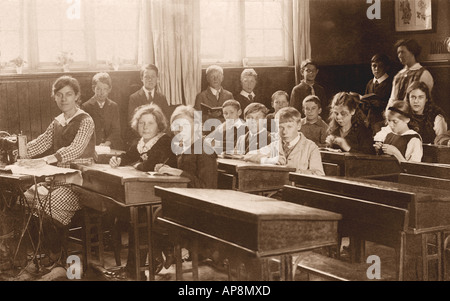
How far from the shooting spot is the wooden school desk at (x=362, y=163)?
5352 millimetres

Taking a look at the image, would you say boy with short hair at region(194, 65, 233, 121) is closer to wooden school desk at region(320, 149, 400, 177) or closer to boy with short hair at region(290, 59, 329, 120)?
boy with short hair at region(290, 59, 329, 120)

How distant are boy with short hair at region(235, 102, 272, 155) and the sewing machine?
199 cm

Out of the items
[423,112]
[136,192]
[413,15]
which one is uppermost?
[413,15]

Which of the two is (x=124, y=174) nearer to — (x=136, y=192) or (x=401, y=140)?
(x=136, y=192)

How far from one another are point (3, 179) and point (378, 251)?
10.6ft

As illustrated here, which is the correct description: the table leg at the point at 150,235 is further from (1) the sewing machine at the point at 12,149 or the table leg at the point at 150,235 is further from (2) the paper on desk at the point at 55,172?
(1) the sewing machine at the point at 12,149

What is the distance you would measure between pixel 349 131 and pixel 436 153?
0.79 m

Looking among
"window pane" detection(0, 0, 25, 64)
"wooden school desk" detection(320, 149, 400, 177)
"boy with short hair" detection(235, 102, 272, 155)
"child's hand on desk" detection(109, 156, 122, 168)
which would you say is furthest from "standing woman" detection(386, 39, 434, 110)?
"window pane" detection(0, 0, 25, 64)

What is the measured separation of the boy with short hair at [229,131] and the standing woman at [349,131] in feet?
3.62

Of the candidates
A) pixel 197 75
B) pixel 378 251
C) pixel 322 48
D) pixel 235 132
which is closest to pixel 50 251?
pixel 235 132

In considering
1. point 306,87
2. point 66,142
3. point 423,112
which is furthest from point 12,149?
point 306,87

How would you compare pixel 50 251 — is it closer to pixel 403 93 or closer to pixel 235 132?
pixel 235 132

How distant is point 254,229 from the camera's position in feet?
10.3

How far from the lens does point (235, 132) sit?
22.0 feet
